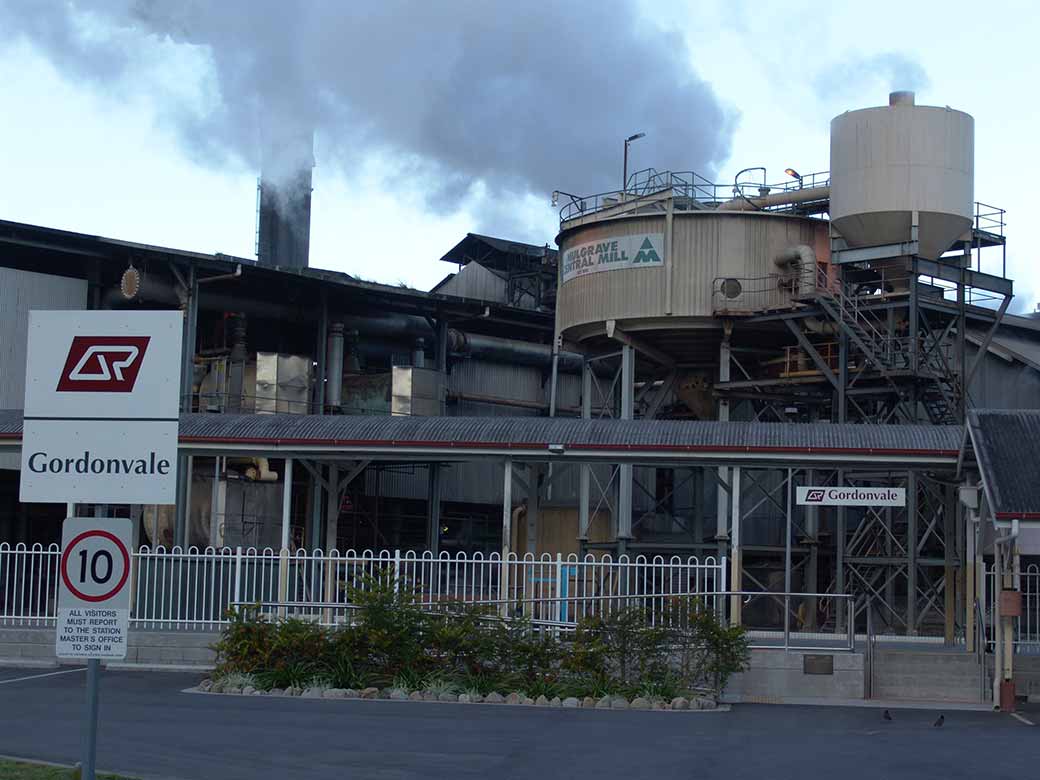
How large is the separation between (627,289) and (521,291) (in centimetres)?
A: 1418

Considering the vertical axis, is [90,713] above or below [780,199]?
below

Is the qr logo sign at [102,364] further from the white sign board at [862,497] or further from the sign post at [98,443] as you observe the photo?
the white sign board at [862,497]

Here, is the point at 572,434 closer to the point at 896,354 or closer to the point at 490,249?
the point at 896,354

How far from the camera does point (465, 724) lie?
1623cm

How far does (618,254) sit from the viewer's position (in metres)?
36.6

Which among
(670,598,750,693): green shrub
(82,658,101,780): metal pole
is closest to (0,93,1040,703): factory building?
(670,598,750,693): green shrub

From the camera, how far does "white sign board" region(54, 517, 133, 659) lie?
867 centimetres

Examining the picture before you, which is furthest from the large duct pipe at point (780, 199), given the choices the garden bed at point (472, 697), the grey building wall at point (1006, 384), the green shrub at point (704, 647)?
the garden bed at point (472, 697)

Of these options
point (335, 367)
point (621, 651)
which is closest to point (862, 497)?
point (621, 651)

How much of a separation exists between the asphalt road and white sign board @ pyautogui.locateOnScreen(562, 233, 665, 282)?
18211 millimetres

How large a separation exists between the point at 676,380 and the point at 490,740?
82.4ft

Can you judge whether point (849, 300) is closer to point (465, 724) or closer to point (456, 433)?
point (456, 433)

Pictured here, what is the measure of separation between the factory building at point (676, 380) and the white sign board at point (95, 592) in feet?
60.0

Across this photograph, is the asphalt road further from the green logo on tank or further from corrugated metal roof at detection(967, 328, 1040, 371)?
corrugated metal roof at detection(967, 328, 1040, 371)
